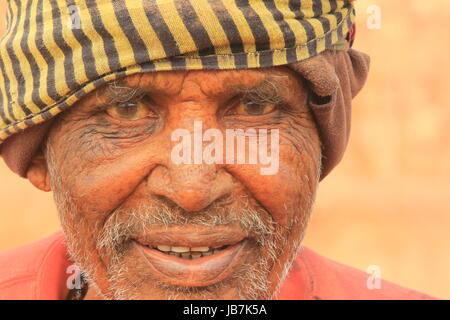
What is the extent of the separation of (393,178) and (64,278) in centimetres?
→ 593

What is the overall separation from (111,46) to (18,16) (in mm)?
432

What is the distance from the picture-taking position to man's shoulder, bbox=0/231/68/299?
3.35 m

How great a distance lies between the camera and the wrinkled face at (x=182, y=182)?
2.71 metres

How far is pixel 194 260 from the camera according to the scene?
2.81 m

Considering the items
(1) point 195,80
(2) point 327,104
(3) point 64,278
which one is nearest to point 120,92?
(1) point 195,80

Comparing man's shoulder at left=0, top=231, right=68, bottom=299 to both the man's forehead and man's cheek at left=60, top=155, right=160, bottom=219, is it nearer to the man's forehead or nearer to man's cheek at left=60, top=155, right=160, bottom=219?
man's cheek at left=60, top=155, right=160, bottom=219

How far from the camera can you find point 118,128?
9.33 feet

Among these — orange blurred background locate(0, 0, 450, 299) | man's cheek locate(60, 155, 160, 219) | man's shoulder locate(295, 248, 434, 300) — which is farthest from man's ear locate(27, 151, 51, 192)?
orange blurred background locate(0, 0, 450, 299)

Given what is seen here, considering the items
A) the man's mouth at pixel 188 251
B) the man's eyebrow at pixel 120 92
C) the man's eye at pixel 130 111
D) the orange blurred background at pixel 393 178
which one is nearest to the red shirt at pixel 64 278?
the man's mouth at pixel 188 251

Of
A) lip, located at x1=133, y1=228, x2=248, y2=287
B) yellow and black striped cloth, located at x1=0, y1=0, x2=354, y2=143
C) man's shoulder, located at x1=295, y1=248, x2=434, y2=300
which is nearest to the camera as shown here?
yellow and black striped cloth, located at x1=0, y1=0, x2=354, y2=143

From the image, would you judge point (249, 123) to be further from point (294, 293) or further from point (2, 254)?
point (2, 254)

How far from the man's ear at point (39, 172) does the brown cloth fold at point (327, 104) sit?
3cm

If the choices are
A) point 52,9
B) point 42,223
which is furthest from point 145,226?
point 42,223

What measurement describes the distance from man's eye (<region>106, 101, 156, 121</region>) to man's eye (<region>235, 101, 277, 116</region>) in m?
0.30
